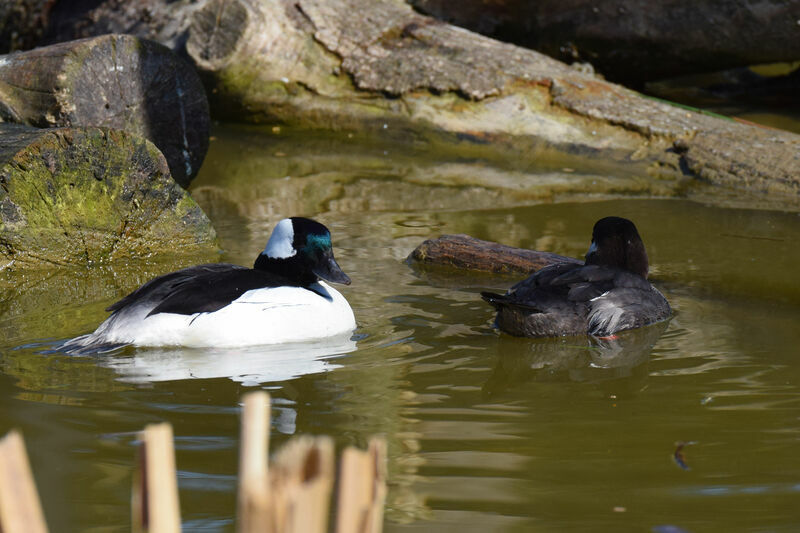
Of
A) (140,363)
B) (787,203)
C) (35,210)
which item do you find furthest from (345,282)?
(787,203)

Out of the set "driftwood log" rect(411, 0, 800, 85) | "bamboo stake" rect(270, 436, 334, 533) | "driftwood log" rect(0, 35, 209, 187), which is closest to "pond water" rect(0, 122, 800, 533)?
"driftwood log" rect(0, 35, 209, 187)

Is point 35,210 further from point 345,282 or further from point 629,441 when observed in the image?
point 629,441

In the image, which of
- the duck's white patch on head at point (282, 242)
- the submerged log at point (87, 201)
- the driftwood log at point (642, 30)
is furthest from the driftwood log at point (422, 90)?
the duck's white patch on head at point (282, 242)

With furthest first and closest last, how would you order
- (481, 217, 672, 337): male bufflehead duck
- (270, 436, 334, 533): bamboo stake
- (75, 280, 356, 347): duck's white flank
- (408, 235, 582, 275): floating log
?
(408, 235, 582, 275): floating log → (481, 217, 672, 337): male bufflehead duck → (75, 280, 356, 347): duck's white flank → (270, 436, 334, 533): bamboo stake

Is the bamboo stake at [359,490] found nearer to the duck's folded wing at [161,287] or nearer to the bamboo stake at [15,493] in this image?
the bamboo stake at [15,493]

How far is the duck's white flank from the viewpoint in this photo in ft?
15.9

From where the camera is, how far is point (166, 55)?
8406 millimetres

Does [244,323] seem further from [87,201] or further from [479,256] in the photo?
[87,201]

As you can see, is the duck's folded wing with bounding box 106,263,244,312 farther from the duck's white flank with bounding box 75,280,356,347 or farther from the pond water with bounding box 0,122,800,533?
the pond water with bounding box 0,122,800,533

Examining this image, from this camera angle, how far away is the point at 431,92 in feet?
33.6

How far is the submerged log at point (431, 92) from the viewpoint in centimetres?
947

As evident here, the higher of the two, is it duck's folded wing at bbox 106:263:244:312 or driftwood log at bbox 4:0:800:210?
driftwood log at bbox 4:0:800:210

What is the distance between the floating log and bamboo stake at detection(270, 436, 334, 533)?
16.7ft

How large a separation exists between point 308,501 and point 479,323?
13.9 feet
